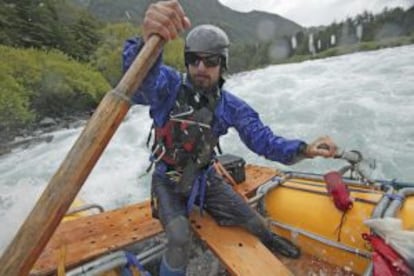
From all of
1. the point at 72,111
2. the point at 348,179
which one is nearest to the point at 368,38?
the point at 72,111

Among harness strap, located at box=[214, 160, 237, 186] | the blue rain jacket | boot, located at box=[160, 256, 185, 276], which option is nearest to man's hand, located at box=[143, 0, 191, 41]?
the blue rain jacket

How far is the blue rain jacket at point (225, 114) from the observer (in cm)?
256

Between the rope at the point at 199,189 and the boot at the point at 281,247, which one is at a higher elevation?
the rope at the point at 199,189

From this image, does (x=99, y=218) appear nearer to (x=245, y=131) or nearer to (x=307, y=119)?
(x=245, y=131)

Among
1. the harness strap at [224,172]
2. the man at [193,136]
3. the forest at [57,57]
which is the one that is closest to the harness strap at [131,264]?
the man at [193,136]

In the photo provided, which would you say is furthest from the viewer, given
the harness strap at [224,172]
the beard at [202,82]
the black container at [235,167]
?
the black container at [235,167]

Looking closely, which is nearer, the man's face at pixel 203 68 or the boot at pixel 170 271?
the boot at pixel 170 271

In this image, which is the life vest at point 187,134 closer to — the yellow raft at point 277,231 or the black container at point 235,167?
the yellow raft at point 277,231

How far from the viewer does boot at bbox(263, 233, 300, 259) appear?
10.5 feet

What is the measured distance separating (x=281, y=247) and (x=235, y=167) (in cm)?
106

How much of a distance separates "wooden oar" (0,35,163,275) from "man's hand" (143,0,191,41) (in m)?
0.09

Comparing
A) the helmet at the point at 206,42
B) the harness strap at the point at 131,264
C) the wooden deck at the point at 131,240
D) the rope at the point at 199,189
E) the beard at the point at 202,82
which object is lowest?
the harness strap at the point at 131,264

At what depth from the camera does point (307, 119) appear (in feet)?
37.6

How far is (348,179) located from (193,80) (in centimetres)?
174
